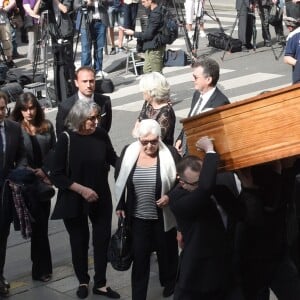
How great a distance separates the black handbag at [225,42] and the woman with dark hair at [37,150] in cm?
1179

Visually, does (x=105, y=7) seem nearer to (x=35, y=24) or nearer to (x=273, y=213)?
(x=35, y=24)

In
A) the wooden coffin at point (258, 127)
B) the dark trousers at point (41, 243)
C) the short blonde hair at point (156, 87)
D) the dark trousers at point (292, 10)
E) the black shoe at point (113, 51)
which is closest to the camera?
the wooden coffin at point (258, 127)

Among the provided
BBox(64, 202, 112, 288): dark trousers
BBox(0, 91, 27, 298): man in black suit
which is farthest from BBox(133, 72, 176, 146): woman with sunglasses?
BBox(0, 91, 27, 298): man in black suit

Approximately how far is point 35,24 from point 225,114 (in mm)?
13753

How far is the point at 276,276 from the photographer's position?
5.72 meters

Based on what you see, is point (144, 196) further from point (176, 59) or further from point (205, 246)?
point (176, 59)

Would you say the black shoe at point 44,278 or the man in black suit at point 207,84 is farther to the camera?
the black shoe at point 44,278

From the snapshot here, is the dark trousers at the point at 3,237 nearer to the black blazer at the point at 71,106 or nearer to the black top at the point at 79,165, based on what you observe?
the black top at the point at 79,165

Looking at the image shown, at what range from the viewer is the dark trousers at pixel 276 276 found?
5.69 metres

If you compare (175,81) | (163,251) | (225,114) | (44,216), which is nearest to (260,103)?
(225,114)

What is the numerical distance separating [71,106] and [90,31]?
917 cm

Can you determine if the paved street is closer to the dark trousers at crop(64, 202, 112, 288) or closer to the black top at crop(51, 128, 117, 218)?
the dark trousers at crop(64, 202, 112, 288)

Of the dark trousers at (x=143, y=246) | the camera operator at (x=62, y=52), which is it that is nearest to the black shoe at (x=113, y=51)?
the camera operator at (x=62, y=52)

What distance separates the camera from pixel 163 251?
700cm
